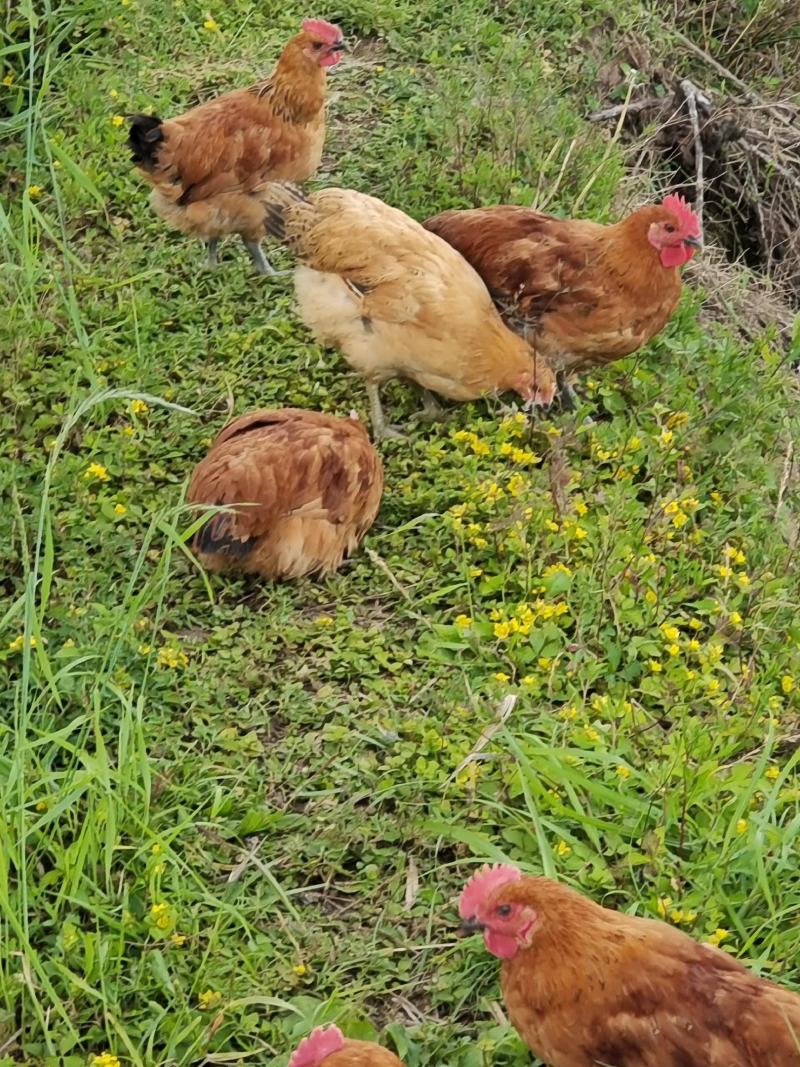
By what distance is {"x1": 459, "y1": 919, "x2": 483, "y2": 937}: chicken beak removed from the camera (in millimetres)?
2807

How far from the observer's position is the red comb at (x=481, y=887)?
280 centimetres

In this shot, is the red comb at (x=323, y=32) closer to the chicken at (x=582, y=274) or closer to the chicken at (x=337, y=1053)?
the chicken at (x=582, y=274)

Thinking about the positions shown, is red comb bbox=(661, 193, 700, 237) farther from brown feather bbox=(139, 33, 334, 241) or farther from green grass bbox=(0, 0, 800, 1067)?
brown feather bbox=(139, 33, 334, 241)

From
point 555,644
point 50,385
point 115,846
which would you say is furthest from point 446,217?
point 115,846

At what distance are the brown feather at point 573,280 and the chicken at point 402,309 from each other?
0.18 meters

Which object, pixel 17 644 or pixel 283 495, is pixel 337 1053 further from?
pixel 283 495

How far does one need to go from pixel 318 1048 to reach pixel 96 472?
2441 millimetres

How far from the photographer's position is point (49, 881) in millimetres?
3137

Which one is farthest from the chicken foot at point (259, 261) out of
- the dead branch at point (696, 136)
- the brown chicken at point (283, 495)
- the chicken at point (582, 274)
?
the dead branch at point (696, 136)

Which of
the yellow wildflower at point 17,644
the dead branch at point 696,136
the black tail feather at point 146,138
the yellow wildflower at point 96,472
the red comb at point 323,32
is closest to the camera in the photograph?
the yellow wildflower at point 17,644

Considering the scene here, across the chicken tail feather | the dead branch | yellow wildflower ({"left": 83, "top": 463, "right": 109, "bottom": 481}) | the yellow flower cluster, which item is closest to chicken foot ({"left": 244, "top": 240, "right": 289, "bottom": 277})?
the chicken tail feather

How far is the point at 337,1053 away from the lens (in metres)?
2.45

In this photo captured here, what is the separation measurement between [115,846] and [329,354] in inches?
103

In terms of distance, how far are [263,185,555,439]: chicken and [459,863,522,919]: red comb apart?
89.3 inches
